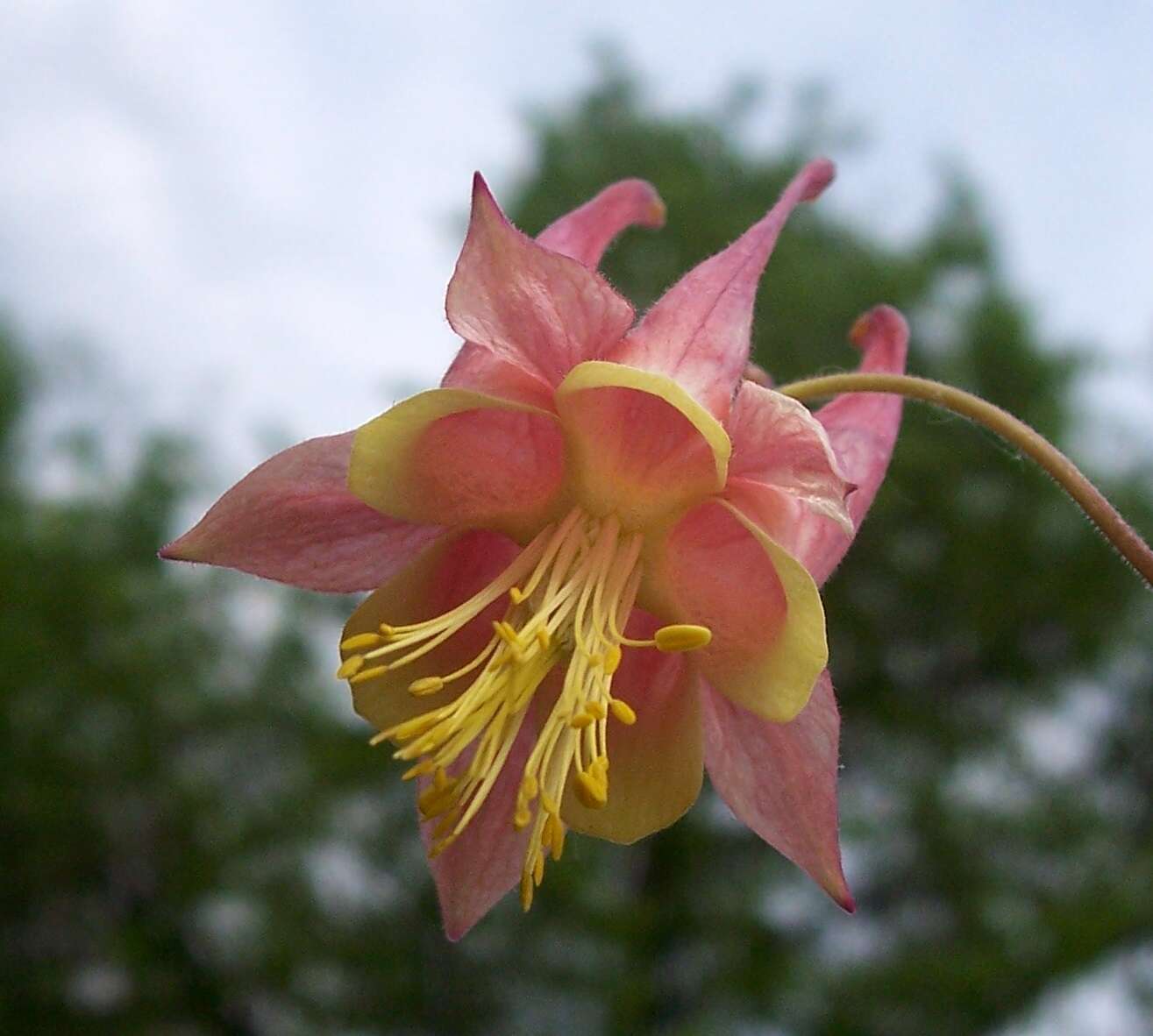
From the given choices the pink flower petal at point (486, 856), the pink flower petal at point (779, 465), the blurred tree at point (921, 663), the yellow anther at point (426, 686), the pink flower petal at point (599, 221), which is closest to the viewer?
the pink flower petal at point (779, 465)

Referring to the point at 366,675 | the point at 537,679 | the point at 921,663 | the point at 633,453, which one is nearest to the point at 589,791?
the point at 537,679

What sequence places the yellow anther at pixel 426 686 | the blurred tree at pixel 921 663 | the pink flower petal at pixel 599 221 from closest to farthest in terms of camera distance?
the yellow anther at pixel 426 686 → the pink flower petal at pixel 599 221 → the blurred tree at pixel 921 663

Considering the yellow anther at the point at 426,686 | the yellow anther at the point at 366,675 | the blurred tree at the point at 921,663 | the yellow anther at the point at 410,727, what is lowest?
the blurred tree at the point at 921,663

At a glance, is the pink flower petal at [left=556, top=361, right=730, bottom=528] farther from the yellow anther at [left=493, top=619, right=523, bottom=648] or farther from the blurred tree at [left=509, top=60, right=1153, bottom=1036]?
the blurred tree at [left=509, top=60, right=1153, bottom=1036]

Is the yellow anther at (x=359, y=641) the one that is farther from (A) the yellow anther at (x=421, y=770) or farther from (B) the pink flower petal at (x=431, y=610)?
(A) the yellow anther at (x=421, y=770)

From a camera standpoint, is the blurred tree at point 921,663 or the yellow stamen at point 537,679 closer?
the yellow stamen at point 537,679

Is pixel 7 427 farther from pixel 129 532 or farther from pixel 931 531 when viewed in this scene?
pixel 931 531

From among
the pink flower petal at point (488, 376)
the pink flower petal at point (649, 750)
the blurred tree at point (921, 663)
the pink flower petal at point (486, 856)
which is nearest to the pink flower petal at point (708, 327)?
the pink flower petal at point (488, 376)
